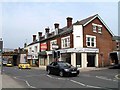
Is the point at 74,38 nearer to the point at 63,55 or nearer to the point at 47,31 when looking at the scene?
the point at 63,55

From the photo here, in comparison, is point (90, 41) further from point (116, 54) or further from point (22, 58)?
point (22, 58)

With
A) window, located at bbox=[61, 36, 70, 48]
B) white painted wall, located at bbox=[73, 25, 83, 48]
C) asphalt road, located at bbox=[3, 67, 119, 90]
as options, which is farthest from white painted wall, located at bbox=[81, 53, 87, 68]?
asphalt road, located at bbox=[3, 67, 119, 90]

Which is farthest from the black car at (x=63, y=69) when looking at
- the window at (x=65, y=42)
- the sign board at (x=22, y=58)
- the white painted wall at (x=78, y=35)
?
the sign board at (x=22, y=58)

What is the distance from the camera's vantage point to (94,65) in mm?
46469

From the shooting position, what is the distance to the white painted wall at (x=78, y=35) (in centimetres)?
4497

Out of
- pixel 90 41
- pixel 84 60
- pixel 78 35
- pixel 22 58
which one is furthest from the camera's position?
pixel 22 58

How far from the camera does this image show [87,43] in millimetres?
45844

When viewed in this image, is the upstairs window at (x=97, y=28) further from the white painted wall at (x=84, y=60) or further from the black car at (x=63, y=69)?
the black car at (x=63, y=69)

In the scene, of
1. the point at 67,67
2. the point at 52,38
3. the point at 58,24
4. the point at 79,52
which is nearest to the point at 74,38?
the point at 79,52

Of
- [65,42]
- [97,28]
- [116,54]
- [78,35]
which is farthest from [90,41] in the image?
[116,54]

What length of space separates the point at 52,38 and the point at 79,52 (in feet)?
36.9

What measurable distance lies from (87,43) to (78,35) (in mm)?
2156

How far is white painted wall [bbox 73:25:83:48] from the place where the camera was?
45.0 metres

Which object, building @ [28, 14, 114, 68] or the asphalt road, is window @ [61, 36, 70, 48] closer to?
building @ [28, 14, 114, 68]
